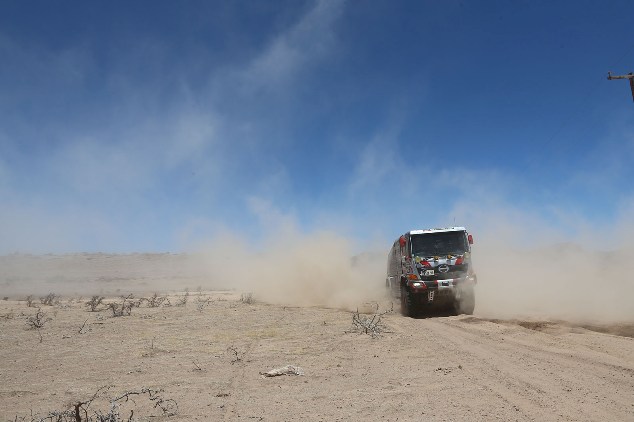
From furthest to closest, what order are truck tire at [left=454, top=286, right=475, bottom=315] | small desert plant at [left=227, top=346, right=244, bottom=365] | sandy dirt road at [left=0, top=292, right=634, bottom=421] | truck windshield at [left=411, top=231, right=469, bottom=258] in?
truck windshield at [left=411, top=231, right=469, bottom=258] → truck tire at [left=454, top=286, right=475, bottom=315] → small desert plant at [left=227, top=346, right=244, bottom=365] → sandy dirt road at [left=0, top=292, right=634, bottom=421]

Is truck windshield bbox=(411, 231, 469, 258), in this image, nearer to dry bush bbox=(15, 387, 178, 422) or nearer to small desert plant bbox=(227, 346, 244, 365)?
small desert plant bbox=(227, 346, 244, 365)

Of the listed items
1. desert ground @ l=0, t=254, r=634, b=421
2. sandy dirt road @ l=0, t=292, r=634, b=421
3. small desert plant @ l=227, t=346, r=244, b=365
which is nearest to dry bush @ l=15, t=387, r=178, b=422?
desert ground @ l=0, t=254, r=634, b=421

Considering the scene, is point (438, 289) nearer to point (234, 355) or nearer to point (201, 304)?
point (234, 355)

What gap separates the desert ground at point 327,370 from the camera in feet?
15.7

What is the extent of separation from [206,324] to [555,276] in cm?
2064

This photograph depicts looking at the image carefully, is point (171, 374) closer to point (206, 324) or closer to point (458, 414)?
point (458, 414)

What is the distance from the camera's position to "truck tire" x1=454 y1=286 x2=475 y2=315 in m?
13.6

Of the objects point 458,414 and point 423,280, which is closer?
point 458,414

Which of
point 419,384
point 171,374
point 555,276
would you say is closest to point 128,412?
point 171,374

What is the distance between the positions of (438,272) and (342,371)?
7.80m

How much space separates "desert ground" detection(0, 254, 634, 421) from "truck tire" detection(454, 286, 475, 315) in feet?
2.88

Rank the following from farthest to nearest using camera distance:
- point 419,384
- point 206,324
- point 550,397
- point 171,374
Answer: point 206,324, point 171,374, point 419,384, point 550,397

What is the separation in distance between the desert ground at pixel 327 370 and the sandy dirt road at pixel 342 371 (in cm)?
3

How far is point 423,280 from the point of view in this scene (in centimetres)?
1353
